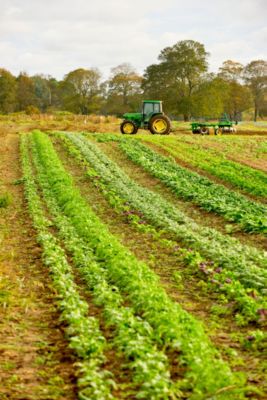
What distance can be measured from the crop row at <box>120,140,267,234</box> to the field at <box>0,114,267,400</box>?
63 millimetres

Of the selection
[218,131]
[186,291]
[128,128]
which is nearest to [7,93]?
[218,131]

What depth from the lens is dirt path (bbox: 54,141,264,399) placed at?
6.02 metres

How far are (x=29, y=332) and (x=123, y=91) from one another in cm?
7581

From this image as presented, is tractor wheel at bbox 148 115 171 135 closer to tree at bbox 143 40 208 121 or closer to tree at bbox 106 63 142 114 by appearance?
tree at bbox 143 40 208 121

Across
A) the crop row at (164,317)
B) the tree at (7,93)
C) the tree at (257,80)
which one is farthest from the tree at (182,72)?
the crop row at (164,317)

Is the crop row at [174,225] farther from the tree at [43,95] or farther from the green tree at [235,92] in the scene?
the tree at [43,95]

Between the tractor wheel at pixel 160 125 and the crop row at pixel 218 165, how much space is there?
11.6ft

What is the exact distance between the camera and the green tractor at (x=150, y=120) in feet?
110

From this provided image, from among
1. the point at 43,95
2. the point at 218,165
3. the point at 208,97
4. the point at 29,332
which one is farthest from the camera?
the point at 43,95

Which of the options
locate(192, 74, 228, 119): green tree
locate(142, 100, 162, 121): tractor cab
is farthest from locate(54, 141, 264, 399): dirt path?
locate(192, 74, 228, 119): green tree

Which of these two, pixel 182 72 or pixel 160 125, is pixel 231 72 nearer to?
pixel 182 72

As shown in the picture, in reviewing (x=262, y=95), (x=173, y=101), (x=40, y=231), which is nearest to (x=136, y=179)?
(x=40, y=231)

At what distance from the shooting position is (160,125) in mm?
34062

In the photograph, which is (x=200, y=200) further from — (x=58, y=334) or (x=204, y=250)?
(x=58, y=334)
